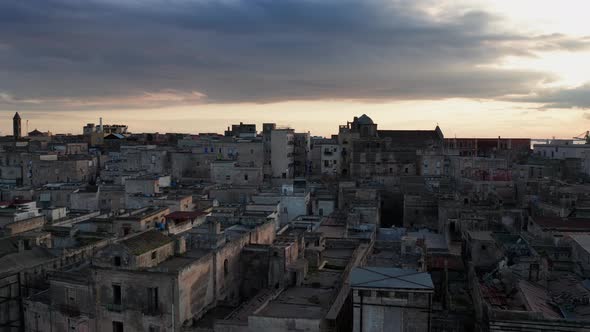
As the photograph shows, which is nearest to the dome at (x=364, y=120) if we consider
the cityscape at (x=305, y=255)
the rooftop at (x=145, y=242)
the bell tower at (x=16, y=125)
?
the cityscape at (x=305, y=255)

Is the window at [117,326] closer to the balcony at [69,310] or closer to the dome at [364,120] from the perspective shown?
the balcony at [69,310]

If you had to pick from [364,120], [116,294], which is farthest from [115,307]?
[364,120]

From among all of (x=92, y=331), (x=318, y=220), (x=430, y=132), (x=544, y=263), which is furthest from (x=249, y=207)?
(x=430, y=132)

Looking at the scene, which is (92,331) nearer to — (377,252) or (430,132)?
(377,252)

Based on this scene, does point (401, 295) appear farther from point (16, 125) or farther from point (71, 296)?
point (16, 125)

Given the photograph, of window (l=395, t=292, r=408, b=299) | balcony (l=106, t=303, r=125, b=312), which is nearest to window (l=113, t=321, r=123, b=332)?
balcony (l=106, t=303, r=125, b=312)

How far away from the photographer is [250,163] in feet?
257

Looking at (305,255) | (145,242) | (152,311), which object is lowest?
(152,311)

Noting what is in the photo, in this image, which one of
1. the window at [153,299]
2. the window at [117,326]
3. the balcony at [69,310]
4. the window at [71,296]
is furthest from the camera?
the window at [71,296]

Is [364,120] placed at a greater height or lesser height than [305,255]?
greater

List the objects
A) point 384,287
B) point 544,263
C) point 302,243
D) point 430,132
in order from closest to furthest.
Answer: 1. point 384,287
2. point 544,263
3. point 302,243
4. point 430,132

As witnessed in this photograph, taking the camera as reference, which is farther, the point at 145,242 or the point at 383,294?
the point at 145,242

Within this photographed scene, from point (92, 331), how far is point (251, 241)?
1130 cm

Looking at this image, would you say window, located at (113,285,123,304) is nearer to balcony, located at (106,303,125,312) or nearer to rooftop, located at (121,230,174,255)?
balcony, located at (106,303,125,312)
